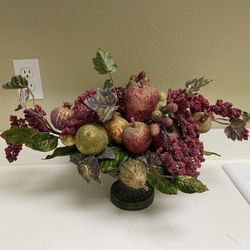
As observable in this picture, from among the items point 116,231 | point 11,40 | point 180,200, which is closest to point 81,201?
point 116,231

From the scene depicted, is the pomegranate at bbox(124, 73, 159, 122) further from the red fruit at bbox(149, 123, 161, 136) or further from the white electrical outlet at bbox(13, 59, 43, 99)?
the white electrical outlet at bbox(13, 59, 43, 99)

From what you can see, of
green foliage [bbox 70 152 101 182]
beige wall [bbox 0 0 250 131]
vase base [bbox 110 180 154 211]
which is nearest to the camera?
green foliage [bbox 70 152 101 182]

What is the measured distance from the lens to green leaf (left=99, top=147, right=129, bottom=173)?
1.94 feet

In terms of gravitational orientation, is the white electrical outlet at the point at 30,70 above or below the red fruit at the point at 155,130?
above

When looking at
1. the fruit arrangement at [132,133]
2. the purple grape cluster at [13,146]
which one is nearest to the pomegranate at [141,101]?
the fruit arrangement at [132,133]

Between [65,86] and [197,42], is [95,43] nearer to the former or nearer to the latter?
[65,86]

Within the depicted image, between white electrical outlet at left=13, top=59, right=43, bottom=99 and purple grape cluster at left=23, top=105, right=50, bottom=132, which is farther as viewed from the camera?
white electrical outlet at left=13, top=59, right=43, bottom=99

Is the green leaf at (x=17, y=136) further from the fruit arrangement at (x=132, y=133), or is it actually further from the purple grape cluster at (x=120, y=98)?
the purple grape cluster at (x=120, y=98)

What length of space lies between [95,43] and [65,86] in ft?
0.49

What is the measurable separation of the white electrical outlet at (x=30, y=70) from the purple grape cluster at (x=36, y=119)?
25 centimetres

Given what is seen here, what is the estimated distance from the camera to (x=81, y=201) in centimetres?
72

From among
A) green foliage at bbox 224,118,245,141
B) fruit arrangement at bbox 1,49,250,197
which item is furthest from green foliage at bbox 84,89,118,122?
green foliage at bbox 224,118,245,141

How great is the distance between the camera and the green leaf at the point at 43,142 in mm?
605

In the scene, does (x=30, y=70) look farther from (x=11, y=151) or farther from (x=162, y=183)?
(x=162, y=183)
